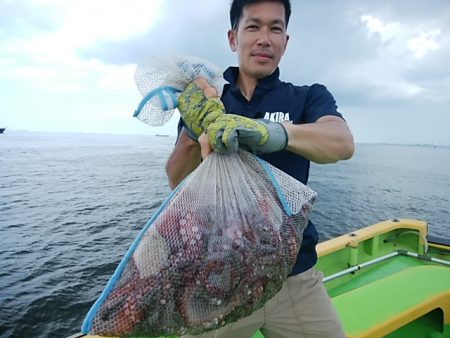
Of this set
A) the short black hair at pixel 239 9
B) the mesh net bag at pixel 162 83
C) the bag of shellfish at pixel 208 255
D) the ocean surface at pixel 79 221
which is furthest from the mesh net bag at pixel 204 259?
the ocean surface at pixel 79 221

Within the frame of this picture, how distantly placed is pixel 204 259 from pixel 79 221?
52.3 feet

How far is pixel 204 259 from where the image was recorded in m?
1.35

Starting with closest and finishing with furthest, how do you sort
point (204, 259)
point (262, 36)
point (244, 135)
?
point (204, 259) → point (244, 135) → point (262, 36)

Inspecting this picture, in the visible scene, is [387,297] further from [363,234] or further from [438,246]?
[438,246]

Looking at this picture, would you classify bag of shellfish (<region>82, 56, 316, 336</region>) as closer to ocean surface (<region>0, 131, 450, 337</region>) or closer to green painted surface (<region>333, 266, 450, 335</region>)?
green painted surface (<region>333, 266, 450, 335</region>)

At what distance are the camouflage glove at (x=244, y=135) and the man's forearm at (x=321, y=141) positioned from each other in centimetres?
7

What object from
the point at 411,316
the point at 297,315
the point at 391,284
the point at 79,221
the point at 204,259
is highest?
the point at 204,259

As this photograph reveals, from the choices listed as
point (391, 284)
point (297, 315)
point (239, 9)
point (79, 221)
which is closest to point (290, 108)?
point (239, 9)

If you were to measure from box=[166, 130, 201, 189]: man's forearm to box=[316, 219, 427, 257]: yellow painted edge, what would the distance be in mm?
3711

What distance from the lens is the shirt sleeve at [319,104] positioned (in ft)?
6.46

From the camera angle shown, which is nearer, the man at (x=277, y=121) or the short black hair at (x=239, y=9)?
the man at (x=277, y=121)

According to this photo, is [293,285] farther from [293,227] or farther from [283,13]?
[283,13]

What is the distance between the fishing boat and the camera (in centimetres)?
316

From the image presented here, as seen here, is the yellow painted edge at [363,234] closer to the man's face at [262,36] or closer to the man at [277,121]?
the man at [277,121]
